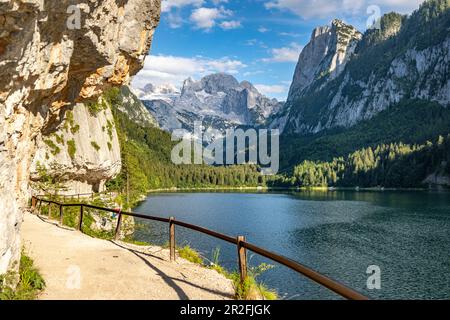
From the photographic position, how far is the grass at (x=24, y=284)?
29.3 feet

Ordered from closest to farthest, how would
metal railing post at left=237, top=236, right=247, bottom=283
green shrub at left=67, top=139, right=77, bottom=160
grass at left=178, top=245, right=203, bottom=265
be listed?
metal railing post at left=237, top=236, right=247, bottom=283, grass at left=178, top=245, right=203, bottom=265, green shrub at left=67, top=139, right=77, bottom=160

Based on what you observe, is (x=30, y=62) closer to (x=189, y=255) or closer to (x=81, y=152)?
(x=189, y=255)

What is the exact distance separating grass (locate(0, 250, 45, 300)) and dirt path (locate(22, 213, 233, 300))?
0.28 meters

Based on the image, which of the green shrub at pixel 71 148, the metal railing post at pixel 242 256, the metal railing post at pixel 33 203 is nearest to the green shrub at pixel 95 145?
the green shrub at pixel 71 148

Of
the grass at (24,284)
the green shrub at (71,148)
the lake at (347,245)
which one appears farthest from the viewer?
the green shrub at (71,148)

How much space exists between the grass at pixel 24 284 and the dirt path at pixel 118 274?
28 cm

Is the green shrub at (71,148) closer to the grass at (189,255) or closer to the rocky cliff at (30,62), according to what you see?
the grass at (189,255)

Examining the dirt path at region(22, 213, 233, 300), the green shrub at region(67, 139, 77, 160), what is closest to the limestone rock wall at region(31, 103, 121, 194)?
the green shrub at region(67, 139, 77, 160)

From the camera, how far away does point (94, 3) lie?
1135cm

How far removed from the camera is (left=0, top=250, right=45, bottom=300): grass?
893 cm

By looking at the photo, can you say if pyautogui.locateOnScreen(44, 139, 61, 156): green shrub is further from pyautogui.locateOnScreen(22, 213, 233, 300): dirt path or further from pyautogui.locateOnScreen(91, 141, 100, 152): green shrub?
pyautogui.locateOnScreen(22, 213, 233, 300): dirt path

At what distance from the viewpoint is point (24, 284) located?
10352mm

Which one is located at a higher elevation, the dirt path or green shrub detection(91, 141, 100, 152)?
green shrub detection(91, 141, 100, 152)
